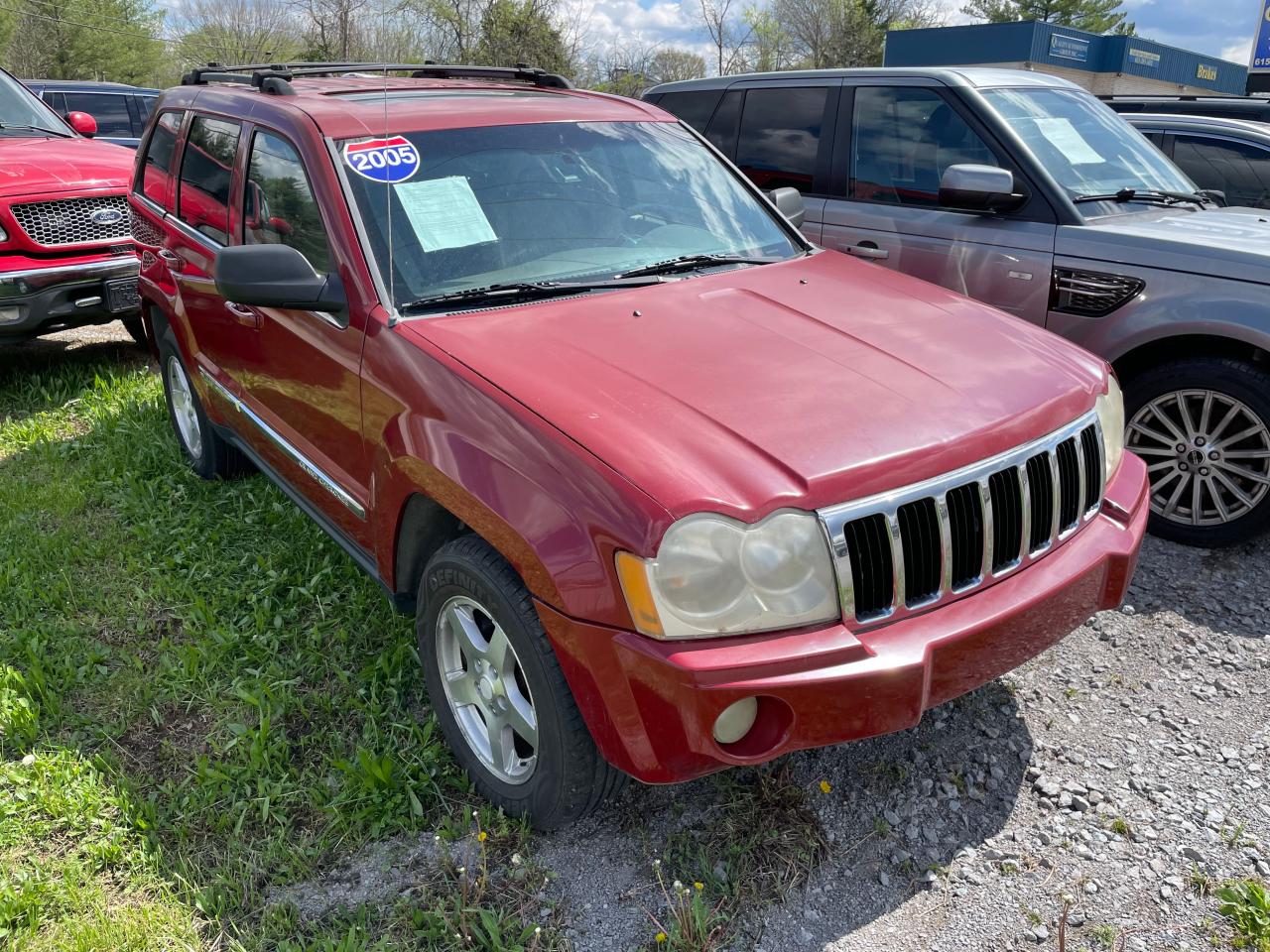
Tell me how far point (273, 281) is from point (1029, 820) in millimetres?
2535

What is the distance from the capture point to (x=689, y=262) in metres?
3.22

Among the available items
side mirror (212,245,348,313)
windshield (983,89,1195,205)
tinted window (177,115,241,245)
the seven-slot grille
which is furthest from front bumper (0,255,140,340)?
the seven-slot grille

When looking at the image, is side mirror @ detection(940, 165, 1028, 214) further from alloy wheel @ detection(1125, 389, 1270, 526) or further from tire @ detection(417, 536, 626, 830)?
tire @ detection(417, 536, 626, 830)

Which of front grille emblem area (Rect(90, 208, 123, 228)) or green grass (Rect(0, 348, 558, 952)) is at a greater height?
front grille emblem area (Rect(90, 208, 123, 228))

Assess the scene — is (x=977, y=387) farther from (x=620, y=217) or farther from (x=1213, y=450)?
(x=1213, y=450)

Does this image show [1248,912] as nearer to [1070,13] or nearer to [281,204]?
[281,204]

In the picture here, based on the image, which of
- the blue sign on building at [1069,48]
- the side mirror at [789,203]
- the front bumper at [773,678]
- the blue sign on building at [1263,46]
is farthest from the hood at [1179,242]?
the blue sign on building at [1069,48]

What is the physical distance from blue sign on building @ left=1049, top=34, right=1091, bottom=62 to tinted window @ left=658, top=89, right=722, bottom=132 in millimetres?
32196

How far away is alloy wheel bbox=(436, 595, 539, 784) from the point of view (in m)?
2.48

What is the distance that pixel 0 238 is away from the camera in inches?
228

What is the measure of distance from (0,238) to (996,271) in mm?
5555

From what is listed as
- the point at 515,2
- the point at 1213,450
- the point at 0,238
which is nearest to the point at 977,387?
the point at 1213,450

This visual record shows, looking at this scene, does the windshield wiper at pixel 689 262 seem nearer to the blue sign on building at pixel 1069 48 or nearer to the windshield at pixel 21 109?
the windshield at pixel 21 109

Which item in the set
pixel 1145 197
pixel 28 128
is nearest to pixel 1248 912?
pixel 1145 197
